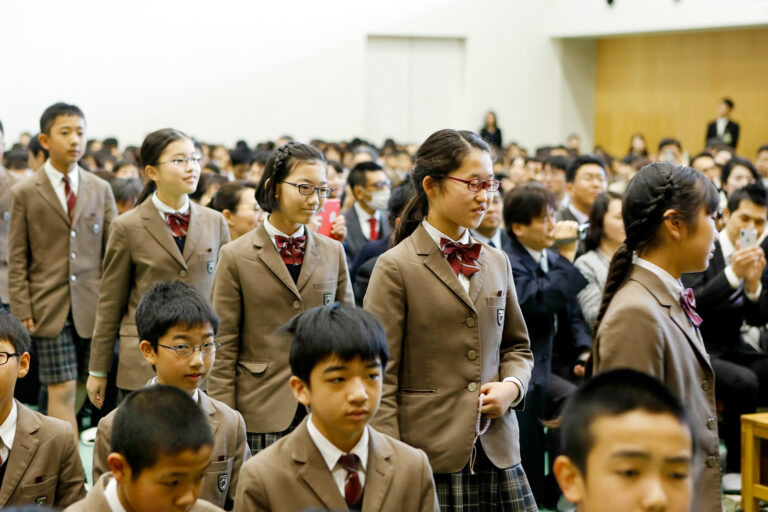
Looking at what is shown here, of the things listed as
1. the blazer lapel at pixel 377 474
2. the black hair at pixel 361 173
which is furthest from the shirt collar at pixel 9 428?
the black hair at pixel 361 173

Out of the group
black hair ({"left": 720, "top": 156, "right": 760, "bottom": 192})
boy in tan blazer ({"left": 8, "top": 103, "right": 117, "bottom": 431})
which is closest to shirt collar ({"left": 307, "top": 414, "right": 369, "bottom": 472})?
boy in tan blazer ({"left": 8, "top": 103, "right": 117, "bottom": 431})

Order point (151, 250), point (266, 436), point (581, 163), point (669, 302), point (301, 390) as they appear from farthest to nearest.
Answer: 1. point (581, 163)
2. point (151, 250)
3. point (266, 436)
4. point (669, 302)
5. point (301, 390)

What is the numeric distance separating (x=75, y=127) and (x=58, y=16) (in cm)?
972

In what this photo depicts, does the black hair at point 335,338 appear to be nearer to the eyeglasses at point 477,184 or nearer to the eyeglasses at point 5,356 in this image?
the eyeglasses at point 477,184

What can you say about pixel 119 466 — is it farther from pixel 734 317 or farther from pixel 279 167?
pixel 734 317

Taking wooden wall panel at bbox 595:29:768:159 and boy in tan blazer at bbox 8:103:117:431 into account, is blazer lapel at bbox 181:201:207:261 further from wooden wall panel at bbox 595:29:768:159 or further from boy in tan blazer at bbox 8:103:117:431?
wooden wall panel at bbox 595:29:768:159

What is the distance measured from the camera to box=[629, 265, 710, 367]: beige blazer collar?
94.8 inches

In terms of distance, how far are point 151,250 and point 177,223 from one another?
18 cm

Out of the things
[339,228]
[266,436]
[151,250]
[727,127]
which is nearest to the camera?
[266,436]

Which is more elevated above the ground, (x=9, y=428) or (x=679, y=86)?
(x=679, y=86)

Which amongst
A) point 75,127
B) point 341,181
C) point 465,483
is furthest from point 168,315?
point 341,181

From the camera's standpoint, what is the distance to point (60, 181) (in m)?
4.68

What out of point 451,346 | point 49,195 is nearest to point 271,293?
point 451,346

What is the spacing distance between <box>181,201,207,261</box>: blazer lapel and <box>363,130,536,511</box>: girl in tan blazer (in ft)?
4.64
